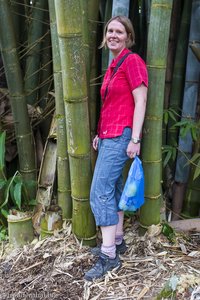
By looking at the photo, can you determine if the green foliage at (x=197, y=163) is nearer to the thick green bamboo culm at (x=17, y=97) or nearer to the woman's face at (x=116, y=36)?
the woman's face at (x=116, y=36)

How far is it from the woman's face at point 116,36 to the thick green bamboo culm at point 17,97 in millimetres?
785

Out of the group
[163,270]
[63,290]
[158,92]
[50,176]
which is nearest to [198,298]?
[163,270]

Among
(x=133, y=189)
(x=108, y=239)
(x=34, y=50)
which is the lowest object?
(x=108, y=239)

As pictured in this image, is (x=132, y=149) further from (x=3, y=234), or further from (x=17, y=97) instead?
(x=3, y=234)

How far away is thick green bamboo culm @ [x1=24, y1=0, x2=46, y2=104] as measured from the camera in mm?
2732

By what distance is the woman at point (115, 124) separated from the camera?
181 centimetres

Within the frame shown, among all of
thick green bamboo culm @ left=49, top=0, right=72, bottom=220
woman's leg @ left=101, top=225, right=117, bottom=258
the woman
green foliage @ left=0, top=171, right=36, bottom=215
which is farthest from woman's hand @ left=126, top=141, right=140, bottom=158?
Answer: green foliage @ left=0, top=171, right=36, bottom=215

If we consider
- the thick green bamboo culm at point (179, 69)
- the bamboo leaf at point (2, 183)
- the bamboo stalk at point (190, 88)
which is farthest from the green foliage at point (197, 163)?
the bamboo leaf at point (2, 183)

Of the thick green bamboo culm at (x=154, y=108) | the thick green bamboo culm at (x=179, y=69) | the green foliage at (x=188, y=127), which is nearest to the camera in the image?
the thick green bamboo culm at (x=154, y=108)

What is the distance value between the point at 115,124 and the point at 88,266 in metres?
0.75

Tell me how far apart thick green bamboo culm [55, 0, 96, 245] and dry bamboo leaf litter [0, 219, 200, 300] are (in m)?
0.16

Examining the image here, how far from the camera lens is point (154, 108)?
6.63 ft

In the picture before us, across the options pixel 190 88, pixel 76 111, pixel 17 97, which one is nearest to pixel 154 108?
pixel 76 111

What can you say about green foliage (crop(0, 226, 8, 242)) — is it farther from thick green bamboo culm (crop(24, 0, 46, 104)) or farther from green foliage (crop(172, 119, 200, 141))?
green foliage (crop(172, 119, 200, 141))
